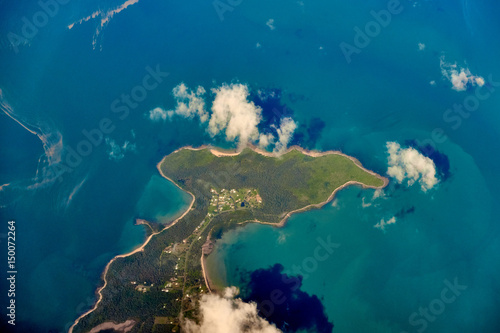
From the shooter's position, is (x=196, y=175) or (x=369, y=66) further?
(x=369, y=66)

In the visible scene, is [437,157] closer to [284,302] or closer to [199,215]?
[284,302]

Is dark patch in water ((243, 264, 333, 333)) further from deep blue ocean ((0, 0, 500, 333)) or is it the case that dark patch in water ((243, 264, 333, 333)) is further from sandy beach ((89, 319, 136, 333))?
sandy beach ((89, 319, 136, 333))

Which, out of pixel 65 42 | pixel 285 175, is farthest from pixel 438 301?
pixel 65 42

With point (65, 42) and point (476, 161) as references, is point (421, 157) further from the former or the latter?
point (65, 42)
